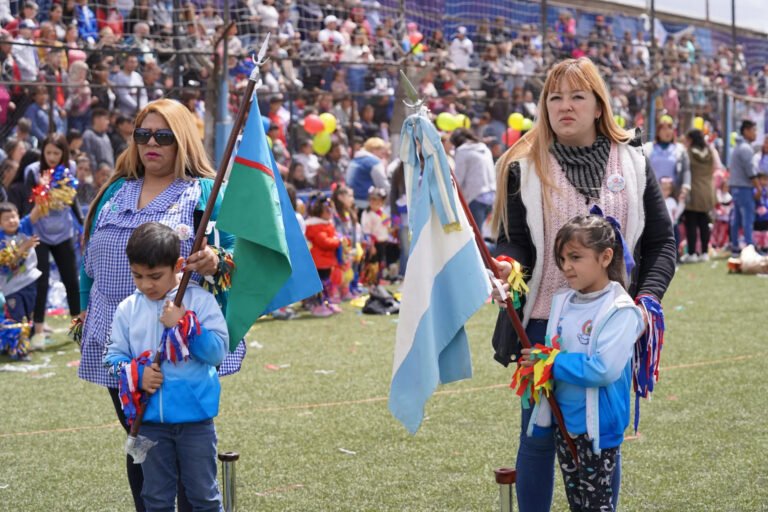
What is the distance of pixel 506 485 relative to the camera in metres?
3.80

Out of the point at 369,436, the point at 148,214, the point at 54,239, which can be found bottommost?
the point at 369,436

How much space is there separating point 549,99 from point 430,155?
0.52 m

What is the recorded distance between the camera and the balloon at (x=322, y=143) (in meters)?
14.9

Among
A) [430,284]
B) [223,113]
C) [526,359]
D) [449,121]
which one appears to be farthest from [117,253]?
[449,121]

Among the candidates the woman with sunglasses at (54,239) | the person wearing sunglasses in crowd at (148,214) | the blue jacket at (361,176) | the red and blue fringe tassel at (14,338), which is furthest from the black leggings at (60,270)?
the person wearing sunglasses in crowd at (148,214)

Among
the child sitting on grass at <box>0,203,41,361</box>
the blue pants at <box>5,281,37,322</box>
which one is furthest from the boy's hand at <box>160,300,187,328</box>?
the blue pants at <box>5,281,37,322</box>

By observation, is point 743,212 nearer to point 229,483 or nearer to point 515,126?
point 515,126

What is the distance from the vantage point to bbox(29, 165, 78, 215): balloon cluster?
9.35m

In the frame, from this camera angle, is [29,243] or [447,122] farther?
[447,122]

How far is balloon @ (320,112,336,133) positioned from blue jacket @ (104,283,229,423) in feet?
35.8

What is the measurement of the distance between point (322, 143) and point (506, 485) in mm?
→ 11501

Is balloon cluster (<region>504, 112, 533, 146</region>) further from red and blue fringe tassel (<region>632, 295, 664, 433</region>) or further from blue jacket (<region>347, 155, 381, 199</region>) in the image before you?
red and blue fringe tassel (<region>632, 295, 664, 433</region>)

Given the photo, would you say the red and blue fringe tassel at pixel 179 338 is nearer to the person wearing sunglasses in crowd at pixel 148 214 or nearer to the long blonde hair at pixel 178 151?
the person wearing sunglasses in crowd at pixel 148 214

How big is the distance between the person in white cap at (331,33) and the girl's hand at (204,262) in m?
12.1
